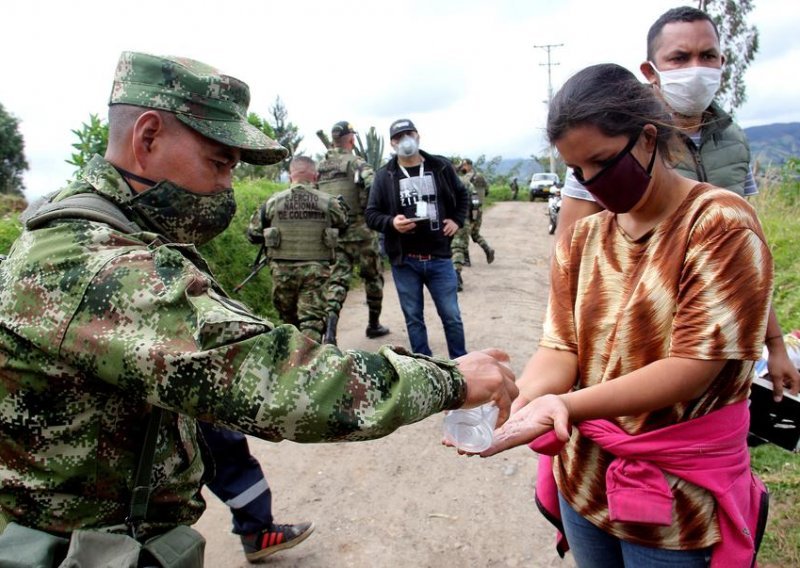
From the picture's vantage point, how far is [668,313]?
150 cm

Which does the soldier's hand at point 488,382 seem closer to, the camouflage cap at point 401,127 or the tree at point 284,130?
the camouflage cap at point 401,127

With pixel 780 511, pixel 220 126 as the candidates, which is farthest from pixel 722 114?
pixel 780 511

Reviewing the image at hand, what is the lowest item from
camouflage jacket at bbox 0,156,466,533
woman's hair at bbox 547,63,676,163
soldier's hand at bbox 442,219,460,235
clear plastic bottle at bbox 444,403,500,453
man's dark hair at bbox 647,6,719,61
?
soldier's hand at bbox 442,219,460,235

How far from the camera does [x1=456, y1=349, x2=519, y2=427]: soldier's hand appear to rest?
1616 millimetres

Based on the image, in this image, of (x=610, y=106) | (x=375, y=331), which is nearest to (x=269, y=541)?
(x=610, y=106)

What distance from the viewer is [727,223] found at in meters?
1.43

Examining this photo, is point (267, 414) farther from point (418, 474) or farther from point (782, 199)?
Answer: point (782, 199)

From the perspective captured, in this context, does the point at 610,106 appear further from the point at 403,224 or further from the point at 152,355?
the point at 403,224

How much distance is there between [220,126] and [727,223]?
132 centimetres

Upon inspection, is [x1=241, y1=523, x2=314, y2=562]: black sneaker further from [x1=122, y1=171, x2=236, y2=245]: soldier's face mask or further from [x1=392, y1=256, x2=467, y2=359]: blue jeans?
[x1=392, y1=256, x2=467, y2=359]: blue jeans

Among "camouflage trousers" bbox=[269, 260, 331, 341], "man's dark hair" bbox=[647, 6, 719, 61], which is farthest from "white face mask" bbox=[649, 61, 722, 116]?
"camouflage trousers" bbox=[269, 260, 331, 341]

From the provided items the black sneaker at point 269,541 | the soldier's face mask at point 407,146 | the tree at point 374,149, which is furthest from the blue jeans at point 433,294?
the tree at point 374,149

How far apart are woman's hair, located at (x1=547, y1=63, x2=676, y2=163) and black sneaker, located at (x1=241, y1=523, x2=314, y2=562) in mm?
2495

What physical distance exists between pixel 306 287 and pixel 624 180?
4.69 m
